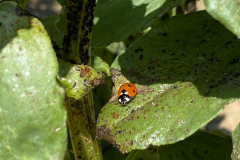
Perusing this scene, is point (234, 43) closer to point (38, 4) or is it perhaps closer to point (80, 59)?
point (80, 59)

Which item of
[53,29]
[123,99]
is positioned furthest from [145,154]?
[53,29]

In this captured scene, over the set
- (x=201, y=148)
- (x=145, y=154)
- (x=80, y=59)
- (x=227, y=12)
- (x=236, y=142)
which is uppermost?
(x=227, y=12)

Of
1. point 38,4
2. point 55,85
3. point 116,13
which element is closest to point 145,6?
point 116,13

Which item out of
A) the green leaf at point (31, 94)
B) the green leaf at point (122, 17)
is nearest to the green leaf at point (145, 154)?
Answer: the green leaf at point (122, 17)

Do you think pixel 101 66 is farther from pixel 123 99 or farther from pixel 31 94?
pixel 31 94

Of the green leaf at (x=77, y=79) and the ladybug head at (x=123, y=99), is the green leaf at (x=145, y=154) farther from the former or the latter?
the green leaf at (x=77, y=79)
